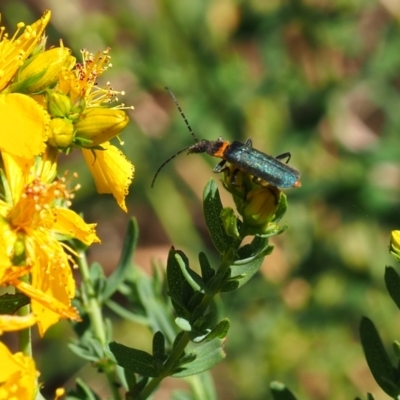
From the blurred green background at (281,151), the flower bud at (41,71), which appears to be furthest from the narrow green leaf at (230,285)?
the blurred green background at (281,151)

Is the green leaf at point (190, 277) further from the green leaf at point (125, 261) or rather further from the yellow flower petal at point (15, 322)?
the green leaf at point (125, 261)

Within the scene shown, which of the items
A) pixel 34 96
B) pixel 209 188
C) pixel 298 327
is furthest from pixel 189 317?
pixel 298 327

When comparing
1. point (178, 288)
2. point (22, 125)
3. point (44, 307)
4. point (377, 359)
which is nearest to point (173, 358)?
point (178, 288)

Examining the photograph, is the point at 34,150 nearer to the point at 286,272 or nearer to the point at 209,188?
the point at 209,188

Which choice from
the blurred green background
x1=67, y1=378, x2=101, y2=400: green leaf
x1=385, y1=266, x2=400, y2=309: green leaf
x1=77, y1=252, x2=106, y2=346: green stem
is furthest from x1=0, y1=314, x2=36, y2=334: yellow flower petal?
the blurred green background

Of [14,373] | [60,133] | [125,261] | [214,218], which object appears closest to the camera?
[14,373]

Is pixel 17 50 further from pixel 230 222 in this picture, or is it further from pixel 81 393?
pixel 81 393
